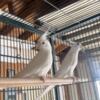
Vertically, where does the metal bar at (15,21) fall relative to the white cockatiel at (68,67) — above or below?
above

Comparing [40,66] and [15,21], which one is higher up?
[15,21]

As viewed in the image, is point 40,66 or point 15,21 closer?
point 40,66

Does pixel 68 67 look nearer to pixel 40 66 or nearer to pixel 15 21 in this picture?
pixel 40 66

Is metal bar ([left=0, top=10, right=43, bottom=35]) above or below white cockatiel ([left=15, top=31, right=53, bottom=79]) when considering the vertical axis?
above

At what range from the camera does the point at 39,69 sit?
35.3 inches

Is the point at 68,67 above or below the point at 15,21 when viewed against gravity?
below

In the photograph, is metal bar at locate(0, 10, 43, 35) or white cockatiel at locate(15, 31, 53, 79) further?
metal bar at locate(0, 10, 43, 35)

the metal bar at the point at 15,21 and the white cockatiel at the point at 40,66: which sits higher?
the metal bar at the point at 15,21

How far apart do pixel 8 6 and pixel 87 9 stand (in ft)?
1.92

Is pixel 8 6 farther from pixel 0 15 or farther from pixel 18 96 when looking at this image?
pixel 18 96

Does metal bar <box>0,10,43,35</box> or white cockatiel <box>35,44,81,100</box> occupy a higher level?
metal bar <box>0,10,43,35</box>

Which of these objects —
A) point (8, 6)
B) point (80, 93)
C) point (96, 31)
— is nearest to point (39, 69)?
point (8, 6)

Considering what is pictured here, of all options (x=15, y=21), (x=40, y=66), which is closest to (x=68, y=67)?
(x=40, y=66)

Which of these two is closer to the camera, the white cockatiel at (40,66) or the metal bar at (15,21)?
the white cockatiel at (40,66)
